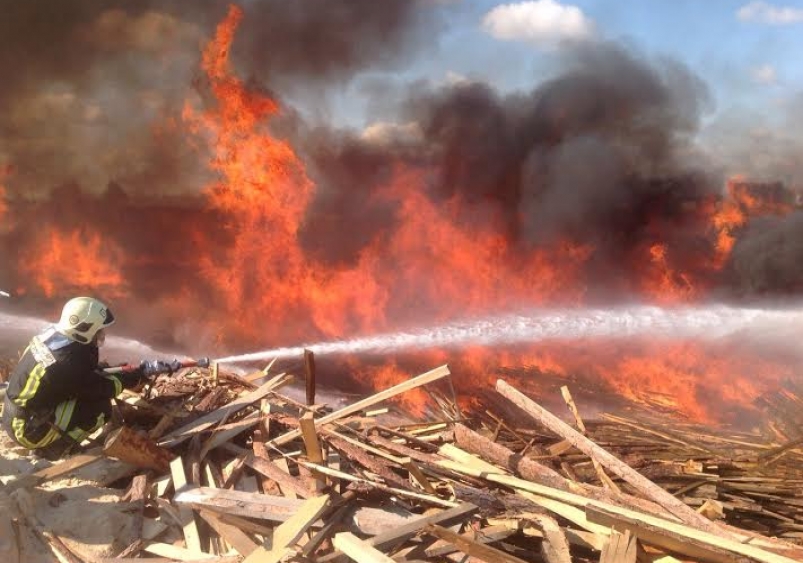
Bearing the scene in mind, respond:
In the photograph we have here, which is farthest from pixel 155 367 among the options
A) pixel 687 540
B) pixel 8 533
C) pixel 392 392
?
pixel 687 540

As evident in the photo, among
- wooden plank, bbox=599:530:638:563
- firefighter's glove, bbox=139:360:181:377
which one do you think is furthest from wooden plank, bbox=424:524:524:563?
firefighter's glove, bbox=139:360:181:377

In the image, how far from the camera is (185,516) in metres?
4.97

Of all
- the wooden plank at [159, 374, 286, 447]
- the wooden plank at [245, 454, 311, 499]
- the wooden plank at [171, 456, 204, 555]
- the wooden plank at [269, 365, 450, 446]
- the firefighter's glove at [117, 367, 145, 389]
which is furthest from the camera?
the firefighter's glove at [117, 367, 145, 389]

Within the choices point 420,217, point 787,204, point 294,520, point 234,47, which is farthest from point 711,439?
point 787,204

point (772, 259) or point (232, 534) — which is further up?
point (772, 259)

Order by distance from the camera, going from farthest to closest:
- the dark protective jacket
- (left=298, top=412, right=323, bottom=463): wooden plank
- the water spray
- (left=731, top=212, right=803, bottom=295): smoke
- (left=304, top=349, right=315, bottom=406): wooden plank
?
(left=731, top=212, right=803, bottom=295): smoke → the water spray → (left=304, top=349, right=315, bottom=406): wooden plank → the dark protective jacket → (left=298, top=412, right=323, bottom=463): wooden plank

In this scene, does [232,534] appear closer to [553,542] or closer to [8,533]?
[8,533]

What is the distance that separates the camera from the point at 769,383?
11.0 meters

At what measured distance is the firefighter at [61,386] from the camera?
565 centimetres

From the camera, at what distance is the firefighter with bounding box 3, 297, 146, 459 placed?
222 inches

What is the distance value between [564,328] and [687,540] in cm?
1248

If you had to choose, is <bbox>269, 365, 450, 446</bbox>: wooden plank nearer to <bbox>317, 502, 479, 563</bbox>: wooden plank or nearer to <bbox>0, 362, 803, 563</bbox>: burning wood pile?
<bbox>0, 362, 803, 563</bbox>: burning wood pile

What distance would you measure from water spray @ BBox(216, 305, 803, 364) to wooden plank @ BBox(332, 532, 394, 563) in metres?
10.5

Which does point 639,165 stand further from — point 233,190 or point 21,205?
point 21,205
